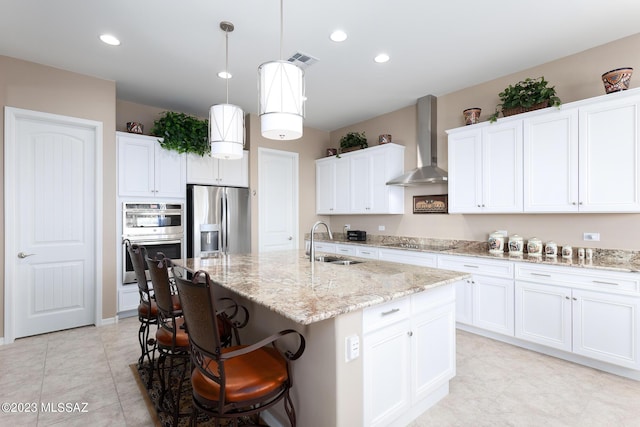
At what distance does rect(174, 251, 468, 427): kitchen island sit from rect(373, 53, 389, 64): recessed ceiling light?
2.22m

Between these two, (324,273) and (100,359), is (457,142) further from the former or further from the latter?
(100,359)

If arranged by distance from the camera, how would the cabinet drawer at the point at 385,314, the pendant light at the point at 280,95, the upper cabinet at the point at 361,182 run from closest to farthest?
the cabinet drawer at the point at 385,314 → the pendant light at the point at 280,95 → the upper cabinet at the point at 361,182

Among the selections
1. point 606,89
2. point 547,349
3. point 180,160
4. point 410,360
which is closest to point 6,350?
point 180,160

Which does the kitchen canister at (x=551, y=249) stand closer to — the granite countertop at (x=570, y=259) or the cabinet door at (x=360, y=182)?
the granite countertop at (x=570, y=259)

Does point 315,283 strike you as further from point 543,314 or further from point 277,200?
point 277,200

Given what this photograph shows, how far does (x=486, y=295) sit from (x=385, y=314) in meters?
2.12

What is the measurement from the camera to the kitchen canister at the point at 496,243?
140 inches

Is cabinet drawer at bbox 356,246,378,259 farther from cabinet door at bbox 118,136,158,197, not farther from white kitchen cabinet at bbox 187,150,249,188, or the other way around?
cabinet door at bbox 118,136,158,197

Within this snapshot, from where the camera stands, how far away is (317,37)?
2867mm

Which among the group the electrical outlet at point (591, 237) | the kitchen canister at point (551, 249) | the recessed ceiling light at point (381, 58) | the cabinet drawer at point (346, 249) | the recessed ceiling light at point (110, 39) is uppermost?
the recessed ceiling light at point (381, 58)

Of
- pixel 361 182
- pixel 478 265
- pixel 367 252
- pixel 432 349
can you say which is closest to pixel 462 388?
pixel 432 349

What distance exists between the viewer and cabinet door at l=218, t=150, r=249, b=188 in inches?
188

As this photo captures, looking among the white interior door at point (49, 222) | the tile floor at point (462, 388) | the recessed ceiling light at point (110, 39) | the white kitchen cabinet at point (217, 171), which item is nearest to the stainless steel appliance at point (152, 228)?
the white interior door at point (49, 222)

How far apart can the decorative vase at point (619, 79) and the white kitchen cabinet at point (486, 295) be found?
1757mm
